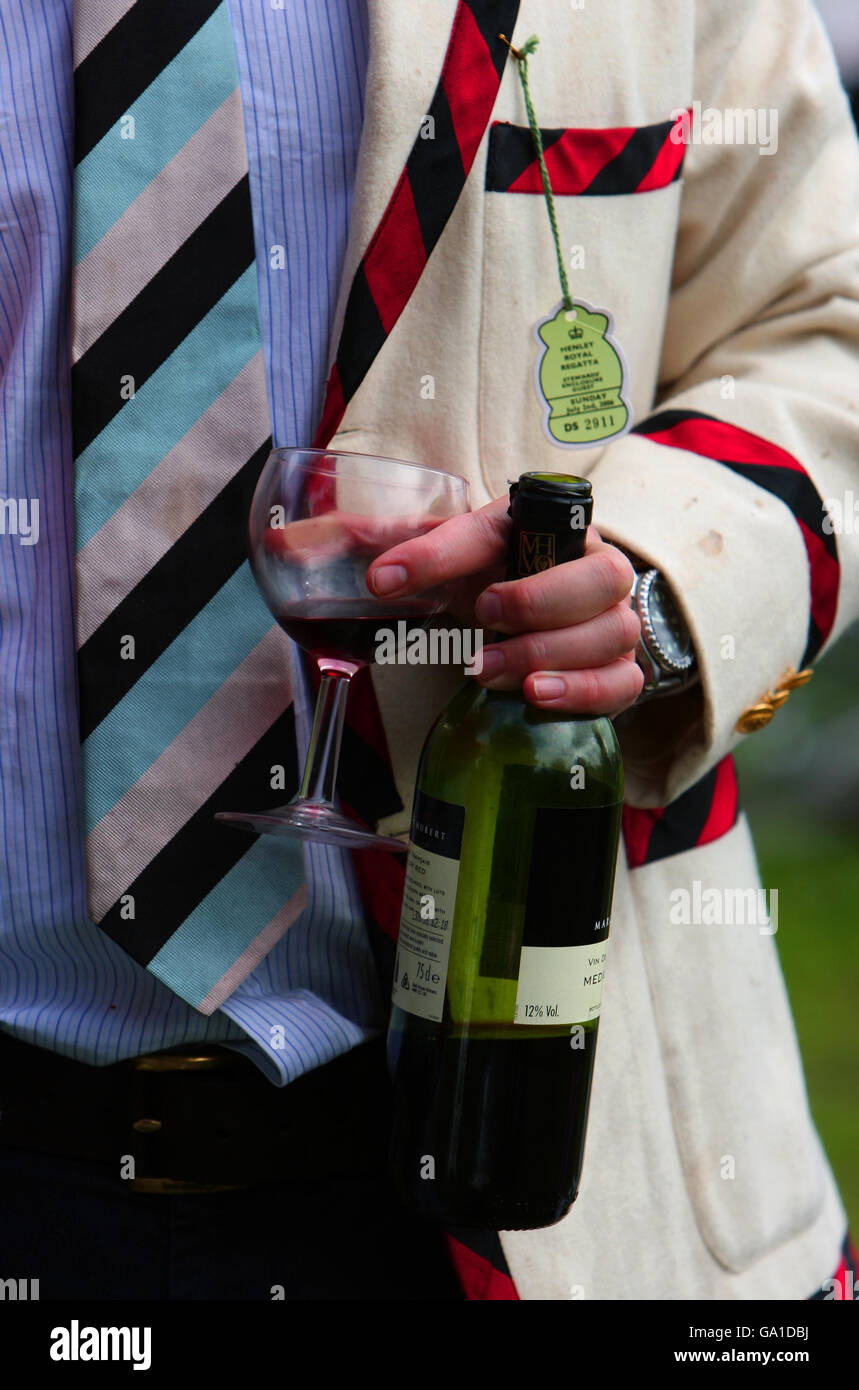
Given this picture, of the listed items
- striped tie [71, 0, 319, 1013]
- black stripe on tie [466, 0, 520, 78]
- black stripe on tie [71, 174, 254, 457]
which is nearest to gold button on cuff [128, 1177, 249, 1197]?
striped tie [71, 0, 319, 1013]

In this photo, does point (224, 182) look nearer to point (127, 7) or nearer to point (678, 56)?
point (127, 7)

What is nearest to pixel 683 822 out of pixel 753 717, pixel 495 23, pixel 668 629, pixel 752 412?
pixel 753 717

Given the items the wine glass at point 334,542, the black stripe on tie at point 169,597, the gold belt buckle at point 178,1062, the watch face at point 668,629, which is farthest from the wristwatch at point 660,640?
the gold belt buckle at point 178,1062

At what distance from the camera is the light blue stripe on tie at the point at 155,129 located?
935 millimetres

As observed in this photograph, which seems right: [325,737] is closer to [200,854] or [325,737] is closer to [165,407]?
[200,854]

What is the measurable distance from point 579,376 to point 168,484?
0.38 meters

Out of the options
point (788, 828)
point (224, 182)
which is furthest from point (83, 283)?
point (788, 828)

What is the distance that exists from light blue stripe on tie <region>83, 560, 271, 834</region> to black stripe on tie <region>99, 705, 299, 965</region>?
0.19ft

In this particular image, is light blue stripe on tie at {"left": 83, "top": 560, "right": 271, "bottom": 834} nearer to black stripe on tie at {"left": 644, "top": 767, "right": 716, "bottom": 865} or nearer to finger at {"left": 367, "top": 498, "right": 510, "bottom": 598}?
finger at {"left": 367, "top": 498, "right": 510, "bottom": 598}

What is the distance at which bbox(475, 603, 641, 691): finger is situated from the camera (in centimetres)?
86

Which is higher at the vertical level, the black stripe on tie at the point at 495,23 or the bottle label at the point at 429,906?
the black stripe on tie at the point at 495,23

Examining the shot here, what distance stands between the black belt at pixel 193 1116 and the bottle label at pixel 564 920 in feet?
Result: 0.72

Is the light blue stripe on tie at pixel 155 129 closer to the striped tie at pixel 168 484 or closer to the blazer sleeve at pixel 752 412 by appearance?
the striped tie at pixel 168 484

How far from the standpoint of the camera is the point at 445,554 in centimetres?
84
